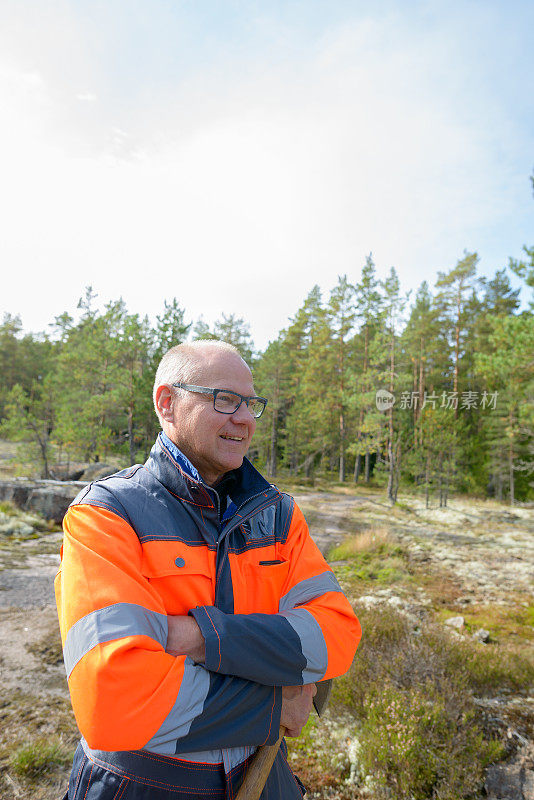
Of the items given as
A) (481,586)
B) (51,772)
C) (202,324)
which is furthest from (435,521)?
(202,324)

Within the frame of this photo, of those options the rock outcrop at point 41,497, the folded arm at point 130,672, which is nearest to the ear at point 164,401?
the folded arm at point 130,672

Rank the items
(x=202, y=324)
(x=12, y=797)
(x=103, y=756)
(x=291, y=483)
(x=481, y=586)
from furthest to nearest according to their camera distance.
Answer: (x=202, y=324) < (x=291, y=483) < (x=481, y=586) < (x=12, y=797) < (x=103, y=756)

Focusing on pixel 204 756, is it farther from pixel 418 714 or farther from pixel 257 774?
pixel 418 714

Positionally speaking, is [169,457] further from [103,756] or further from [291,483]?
[291,483]

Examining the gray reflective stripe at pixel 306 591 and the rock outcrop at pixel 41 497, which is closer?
the gray reflective stripe at pixel 306 591

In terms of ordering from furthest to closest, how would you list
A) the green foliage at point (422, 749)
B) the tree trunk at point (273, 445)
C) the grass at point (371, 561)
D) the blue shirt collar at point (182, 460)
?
1. the tree trunk at point (273, 445)
2. the grass at point (371, 561)
3. the green foliage at point (422, 749)
4. the blue shirt collar at point (182, 460)

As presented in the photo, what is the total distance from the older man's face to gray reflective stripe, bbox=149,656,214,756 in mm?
765

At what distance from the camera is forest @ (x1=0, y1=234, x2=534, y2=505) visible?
17875mm

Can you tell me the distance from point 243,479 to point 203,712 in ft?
2.83

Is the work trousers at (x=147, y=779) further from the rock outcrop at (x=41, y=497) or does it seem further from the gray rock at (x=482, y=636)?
the rock outcrop at (x=41, y=497)

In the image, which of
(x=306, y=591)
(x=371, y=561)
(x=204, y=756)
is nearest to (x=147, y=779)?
(x=204, y=756)

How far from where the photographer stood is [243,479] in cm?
191

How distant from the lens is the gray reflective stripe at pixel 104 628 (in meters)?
1.25

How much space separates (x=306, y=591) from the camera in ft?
5.96
